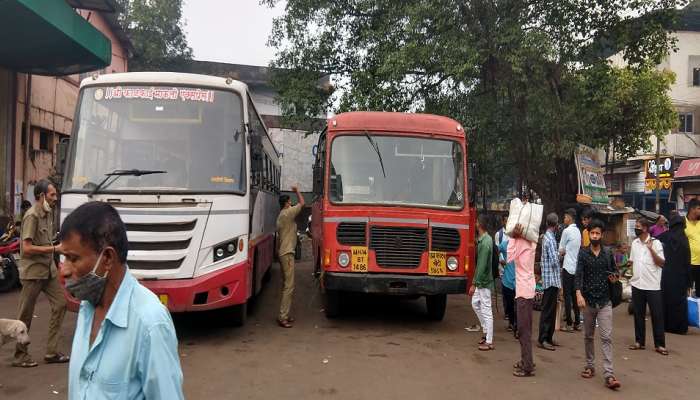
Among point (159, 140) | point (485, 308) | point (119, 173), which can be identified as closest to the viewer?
point (119, 173)

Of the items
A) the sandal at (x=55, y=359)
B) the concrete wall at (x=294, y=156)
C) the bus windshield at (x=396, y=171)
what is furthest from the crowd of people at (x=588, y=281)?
the concrete wall at (x=294, y=156)

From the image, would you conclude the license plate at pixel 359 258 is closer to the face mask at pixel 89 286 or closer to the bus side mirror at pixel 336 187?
the bus side mirror at pixel 336 187

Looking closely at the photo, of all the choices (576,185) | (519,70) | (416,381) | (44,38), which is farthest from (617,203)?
(44,38)

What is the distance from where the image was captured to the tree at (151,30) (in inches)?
1035

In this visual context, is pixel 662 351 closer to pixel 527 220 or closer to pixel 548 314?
pixel 548 314

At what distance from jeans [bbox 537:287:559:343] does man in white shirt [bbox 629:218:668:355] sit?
110 centimetres

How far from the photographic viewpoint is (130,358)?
5.74ft

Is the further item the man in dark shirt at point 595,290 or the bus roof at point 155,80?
the bus roof at point 155,80

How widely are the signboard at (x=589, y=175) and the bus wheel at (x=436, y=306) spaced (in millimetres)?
6423

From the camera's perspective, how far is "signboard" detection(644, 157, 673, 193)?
69.1 feet

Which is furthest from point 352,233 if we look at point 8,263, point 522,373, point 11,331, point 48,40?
point 48,40

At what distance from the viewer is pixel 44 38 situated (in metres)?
11.7

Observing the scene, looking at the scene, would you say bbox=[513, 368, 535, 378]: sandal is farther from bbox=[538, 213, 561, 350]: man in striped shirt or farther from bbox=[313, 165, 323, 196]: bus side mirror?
bbox=[313, 165, 323, 196]: bus side mirror

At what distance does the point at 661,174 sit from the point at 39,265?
74.1 ft
